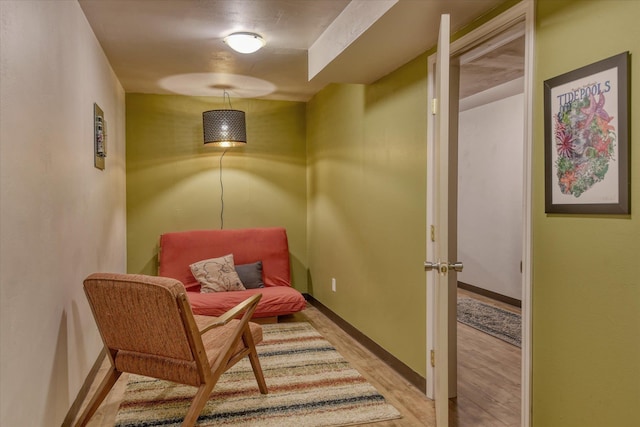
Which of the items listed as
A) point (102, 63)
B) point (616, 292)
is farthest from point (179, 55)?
point (616, 292)

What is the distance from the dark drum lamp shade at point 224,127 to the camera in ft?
14.9

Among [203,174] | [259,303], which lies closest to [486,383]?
[259,303]

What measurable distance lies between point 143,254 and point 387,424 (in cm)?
340

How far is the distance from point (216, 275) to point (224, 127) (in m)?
1.49

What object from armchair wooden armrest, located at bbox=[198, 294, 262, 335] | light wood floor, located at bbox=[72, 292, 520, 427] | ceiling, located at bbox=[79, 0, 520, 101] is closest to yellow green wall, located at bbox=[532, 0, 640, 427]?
ceiling, located at bbox=[79, 0, 520, 101]

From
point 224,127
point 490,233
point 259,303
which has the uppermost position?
point 224,127

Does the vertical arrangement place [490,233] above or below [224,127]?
below

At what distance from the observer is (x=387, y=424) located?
2348 mm

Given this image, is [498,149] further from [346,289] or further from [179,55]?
[179,55]

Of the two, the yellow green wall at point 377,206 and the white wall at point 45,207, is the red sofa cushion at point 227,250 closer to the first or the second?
the yellow green wall at point 377,206

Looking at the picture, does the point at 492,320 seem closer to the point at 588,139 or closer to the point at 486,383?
the point at 486,383

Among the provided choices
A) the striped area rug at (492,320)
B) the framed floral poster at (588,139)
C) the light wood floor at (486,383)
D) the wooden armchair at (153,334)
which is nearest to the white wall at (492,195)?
the striped area rug at (492,320)

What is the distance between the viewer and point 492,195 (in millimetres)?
5344

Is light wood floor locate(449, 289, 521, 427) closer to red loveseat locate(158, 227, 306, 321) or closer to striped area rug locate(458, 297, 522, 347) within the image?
striped area rug locate(458, 297, 522, 347)
